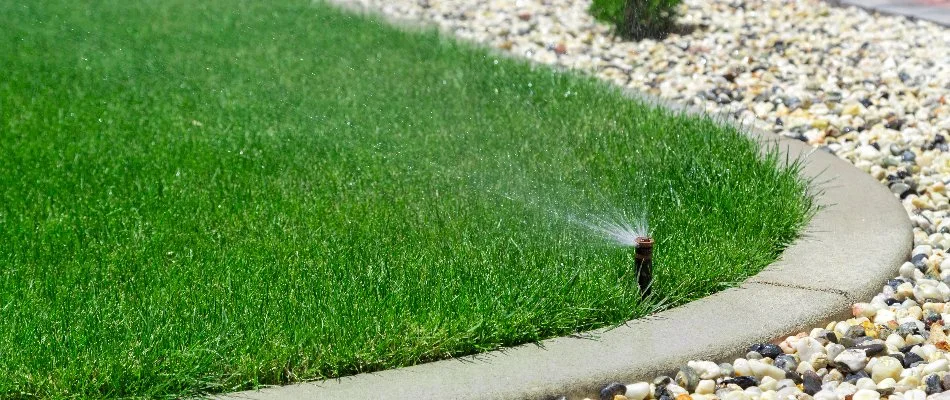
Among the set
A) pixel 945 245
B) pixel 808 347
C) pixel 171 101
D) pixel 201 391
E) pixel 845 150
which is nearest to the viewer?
pixel 201 391

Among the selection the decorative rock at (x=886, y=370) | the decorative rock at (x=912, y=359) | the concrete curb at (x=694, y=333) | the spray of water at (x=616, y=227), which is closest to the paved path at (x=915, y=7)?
the concrete curb at (x=694, y=333)

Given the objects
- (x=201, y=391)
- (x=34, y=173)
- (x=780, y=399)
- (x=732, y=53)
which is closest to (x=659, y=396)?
(x=780, y=399)

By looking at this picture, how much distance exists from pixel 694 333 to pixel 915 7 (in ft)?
21.4

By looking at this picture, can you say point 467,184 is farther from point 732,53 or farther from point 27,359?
point 732,53

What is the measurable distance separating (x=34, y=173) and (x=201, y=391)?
2403 millimetres

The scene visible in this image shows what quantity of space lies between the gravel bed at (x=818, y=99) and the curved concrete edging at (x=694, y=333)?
5 centimetres

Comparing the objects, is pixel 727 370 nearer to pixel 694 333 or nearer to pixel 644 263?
pixel 694 333

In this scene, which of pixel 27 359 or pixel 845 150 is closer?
pixel 27 359

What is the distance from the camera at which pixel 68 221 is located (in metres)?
4.37

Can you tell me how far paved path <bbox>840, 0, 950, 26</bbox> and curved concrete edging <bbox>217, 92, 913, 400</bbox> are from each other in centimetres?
464

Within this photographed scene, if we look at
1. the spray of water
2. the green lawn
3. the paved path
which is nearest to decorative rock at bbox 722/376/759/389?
Result: the green lawn

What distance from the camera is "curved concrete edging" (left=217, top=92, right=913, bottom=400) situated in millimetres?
2986

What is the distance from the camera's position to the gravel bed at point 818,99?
3.21 metres

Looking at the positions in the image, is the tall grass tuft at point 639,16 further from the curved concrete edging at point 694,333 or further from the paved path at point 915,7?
the curved concrete edging at point 694,333
